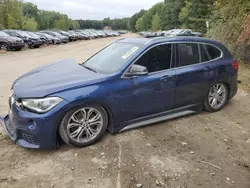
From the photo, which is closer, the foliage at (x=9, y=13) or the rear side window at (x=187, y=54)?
the rear side window at (x=187, y=54)

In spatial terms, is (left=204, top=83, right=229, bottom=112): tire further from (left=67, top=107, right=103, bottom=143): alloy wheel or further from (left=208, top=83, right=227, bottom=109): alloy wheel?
(left=67, top=107, right=103, bottom=143): alloy wheel

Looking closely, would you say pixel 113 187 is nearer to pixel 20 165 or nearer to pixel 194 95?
pixel 20 165

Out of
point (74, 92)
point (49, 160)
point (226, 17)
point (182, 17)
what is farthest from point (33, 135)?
point (182, 17)

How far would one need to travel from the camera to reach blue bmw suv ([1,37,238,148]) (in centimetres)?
365

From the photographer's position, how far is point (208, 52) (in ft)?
17.0

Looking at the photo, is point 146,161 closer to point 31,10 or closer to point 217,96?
point 217,96

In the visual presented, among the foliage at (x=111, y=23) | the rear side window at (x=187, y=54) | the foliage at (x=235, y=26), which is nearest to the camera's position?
the rear side window at (x=187, y=54)

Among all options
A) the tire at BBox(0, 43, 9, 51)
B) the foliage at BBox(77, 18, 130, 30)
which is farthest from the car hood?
the foliage at BBox(77, 18, 130, 30)

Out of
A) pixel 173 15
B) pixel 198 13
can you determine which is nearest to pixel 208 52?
pixel 198 13

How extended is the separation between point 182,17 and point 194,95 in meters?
50.0

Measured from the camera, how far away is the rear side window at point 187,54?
4.75 meters

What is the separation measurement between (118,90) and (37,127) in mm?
1286

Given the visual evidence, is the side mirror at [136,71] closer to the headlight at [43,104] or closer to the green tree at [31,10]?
the headlight at [43,104]

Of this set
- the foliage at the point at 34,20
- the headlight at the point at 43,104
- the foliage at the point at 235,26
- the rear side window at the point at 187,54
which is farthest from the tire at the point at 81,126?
the foliage at the point at 34,20
